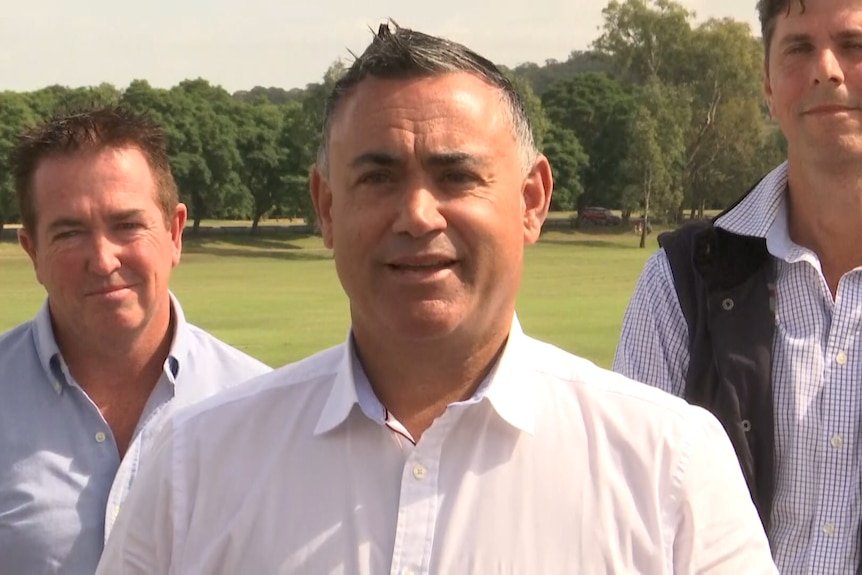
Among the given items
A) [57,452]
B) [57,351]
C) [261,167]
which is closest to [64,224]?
[57,351]

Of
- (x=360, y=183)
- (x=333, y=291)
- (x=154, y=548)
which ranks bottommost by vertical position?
(x=333, y=291)

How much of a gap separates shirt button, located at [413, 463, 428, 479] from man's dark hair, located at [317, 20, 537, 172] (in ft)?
2.48

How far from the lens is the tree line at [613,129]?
221ft

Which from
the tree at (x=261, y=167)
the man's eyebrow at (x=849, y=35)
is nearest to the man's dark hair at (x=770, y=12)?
the man's eyebrow at (x=849, y=35)

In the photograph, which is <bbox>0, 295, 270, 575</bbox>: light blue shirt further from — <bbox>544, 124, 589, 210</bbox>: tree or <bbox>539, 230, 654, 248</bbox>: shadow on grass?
<bbox>544, 124, 589, 210</bbox>: tree

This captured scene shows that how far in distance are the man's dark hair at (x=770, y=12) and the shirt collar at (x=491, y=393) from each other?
1.54m

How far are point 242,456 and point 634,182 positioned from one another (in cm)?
6794

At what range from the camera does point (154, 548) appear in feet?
8.14

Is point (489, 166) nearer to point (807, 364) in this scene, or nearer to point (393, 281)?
point (393, 281)

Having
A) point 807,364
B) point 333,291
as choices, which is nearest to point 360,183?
point 807,364

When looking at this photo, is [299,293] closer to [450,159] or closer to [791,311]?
[791,311]

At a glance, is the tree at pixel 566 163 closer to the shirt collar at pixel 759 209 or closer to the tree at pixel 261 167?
the tree at pixel 261 167

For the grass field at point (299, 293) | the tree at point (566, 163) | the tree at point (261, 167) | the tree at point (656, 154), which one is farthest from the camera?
the tree at point (566, 163)

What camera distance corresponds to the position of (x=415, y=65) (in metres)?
2.49
